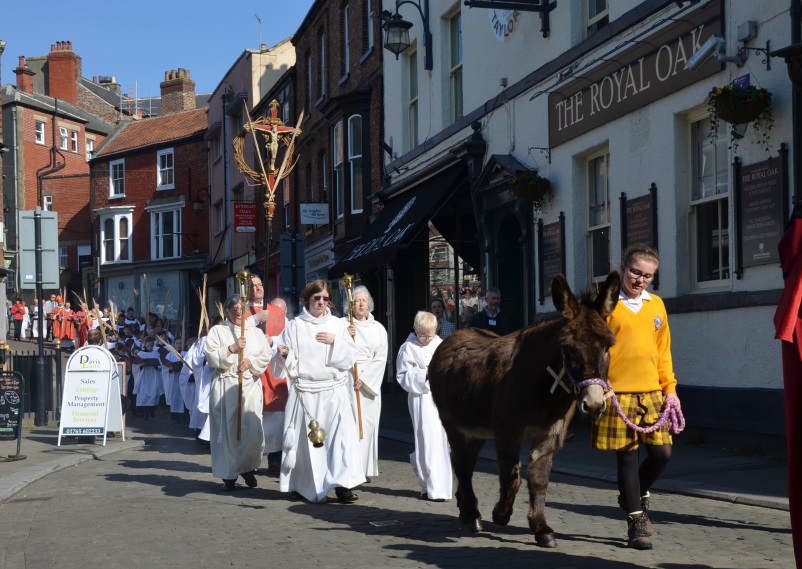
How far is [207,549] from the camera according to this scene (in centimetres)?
755

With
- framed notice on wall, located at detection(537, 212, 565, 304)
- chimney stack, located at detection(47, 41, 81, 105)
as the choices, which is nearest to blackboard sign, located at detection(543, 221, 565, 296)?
framed notice on wall, located at detection(537, 212, 565, 304)

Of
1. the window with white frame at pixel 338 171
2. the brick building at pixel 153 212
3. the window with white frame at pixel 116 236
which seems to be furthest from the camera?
the window with white frame at pixel 116 236

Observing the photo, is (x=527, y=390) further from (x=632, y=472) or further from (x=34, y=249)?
(x=34, y=249)

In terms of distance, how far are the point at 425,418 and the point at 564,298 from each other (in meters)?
3.84

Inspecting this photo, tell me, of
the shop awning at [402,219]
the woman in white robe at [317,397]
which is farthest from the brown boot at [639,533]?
the shop awning at [402,219]

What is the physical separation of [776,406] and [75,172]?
5657 cm

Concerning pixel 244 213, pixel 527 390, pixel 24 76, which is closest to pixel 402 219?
pixel 244 213

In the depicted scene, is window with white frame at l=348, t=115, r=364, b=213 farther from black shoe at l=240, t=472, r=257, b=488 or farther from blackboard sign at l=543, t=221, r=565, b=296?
black shoe at l=240, t=472, r=257, b=488

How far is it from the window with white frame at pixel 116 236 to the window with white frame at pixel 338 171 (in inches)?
1103

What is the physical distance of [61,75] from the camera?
64.5 meters

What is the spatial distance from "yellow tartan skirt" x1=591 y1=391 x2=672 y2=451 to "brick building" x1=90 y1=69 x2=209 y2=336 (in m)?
45.2

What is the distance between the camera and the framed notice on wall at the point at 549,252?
16.5m

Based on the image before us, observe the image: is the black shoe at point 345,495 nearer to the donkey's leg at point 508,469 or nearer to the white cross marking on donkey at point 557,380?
the donkey's leg at point 508,469

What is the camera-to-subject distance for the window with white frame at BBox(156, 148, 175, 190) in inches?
2132
